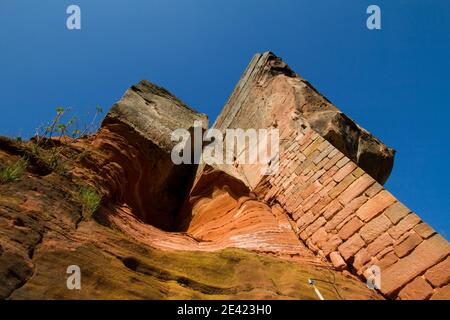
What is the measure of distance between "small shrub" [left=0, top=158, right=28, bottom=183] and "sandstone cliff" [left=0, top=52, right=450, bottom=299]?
9 centimetres

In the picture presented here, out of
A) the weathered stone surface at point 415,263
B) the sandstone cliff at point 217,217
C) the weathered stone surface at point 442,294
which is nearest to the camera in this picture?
the sandstone cliff at point 217,217

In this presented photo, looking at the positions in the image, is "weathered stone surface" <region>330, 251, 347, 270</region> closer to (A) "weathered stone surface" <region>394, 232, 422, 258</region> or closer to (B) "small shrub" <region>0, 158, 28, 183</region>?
Answer: (A) "weathered stone surface" <region>394, 232, 422, 258</region>

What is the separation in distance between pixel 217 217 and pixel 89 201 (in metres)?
2.65

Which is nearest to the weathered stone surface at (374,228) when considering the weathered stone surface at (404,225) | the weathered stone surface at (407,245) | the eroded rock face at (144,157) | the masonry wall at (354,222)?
the masonry wall at (354,222)

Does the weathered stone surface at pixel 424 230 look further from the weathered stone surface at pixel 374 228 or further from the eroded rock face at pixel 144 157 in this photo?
the eroded rock face at pixel 144 157

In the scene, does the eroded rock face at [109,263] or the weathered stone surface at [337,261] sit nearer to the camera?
the eroded rock face at [109,263]

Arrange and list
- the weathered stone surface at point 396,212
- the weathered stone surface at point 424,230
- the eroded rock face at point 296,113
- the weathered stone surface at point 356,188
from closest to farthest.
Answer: the weathered stone surface at point 424,230, the weathered stone surface at point 396,212, the weathered stone surface at point 356,188, the eroded rock face at point 296,113

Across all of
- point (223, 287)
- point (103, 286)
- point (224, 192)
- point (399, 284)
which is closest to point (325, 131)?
point (224, 192)

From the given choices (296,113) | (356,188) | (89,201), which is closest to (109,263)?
(89,201)

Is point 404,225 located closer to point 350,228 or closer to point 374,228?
point 374,228

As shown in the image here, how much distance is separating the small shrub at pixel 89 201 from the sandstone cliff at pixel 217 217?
0.08m

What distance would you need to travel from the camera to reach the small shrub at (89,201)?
455 centimetres

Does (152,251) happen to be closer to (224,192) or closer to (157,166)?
(224,192)
